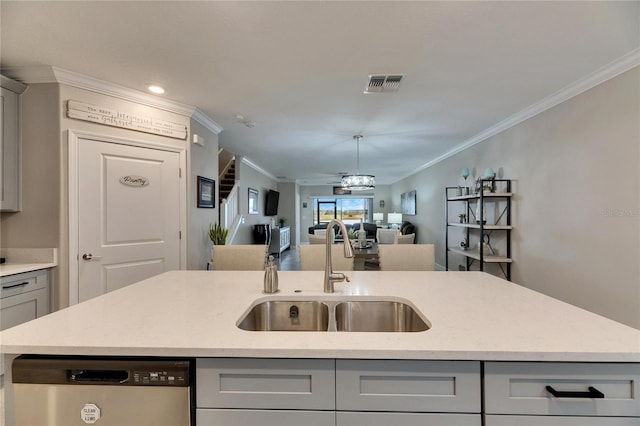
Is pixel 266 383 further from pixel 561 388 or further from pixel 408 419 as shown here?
pixel 561 388

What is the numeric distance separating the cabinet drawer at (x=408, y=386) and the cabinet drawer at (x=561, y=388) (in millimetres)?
67

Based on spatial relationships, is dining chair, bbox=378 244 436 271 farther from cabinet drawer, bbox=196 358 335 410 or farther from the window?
the window

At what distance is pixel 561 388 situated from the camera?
84cm

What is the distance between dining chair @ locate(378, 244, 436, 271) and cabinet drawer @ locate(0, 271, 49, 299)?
272cm

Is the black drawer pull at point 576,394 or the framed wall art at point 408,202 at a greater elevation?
the framed wall art at point 408,202

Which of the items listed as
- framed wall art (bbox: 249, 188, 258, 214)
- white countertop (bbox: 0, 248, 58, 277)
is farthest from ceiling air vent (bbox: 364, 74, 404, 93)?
framed wall art (bbox: 249, 188, 258, 214)

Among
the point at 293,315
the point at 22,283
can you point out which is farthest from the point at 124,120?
the point at 293,315

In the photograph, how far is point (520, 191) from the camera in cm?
341

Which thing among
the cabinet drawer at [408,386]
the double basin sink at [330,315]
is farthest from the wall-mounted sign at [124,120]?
the cabinet drawer at [408,386]

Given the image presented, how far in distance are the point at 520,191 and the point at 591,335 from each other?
119 inches

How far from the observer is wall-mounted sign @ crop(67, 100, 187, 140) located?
243cm

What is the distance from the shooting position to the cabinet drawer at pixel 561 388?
84 cm

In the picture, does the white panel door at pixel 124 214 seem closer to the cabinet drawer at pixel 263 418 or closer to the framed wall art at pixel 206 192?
the framed wall art at pixel 206 192

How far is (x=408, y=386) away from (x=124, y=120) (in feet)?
10.5
